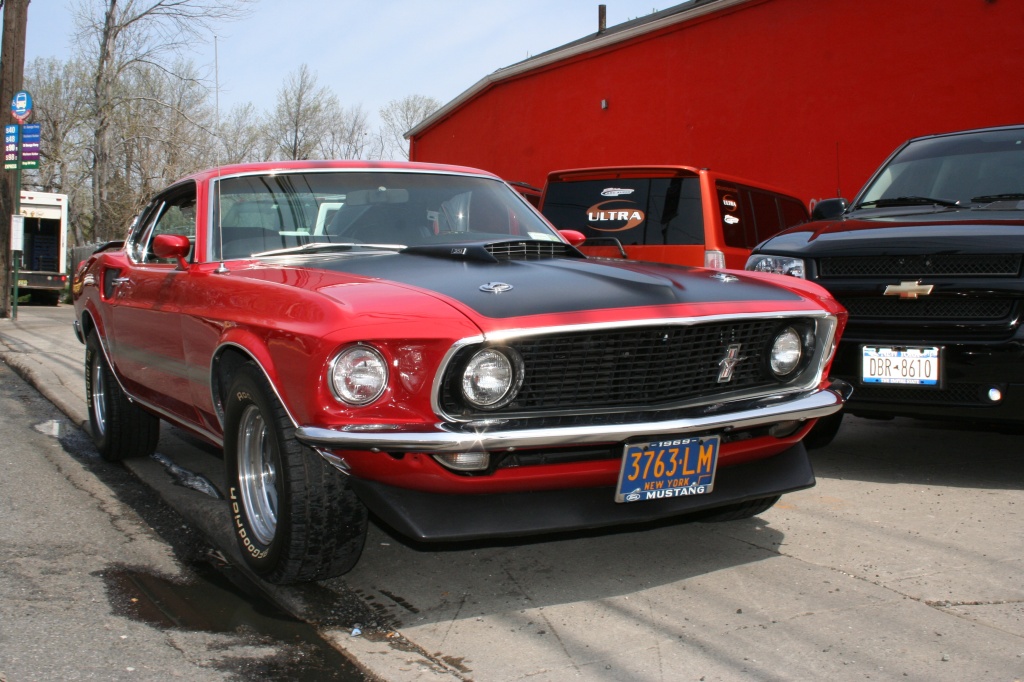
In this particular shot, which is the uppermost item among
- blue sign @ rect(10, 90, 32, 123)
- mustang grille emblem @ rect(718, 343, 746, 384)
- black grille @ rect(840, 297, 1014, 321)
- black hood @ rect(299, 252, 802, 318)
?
blue sign @ rect(10, 90, 32, 123)

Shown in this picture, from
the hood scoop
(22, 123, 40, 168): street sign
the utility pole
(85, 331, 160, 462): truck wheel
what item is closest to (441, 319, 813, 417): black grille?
the hood scoop

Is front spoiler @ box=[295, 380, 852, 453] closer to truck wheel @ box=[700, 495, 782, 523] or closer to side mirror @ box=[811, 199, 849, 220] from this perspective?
truck wheel @ box=[700, 495, 782, 523]

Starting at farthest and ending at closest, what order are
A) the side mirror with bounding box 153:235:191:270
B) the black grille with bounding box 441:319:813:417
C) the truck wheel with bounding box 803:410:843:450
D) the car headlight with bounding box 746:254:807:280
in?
the truck wheel with bounding box 803:410:843:450 < the car headlight with bounding box 746:254:807:280 < the side mirror with bounding box 153:235:191:270 < the black grille with bounding box 441:319:813:417

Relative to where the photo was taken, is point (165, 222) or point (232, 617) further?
point (165, 222)

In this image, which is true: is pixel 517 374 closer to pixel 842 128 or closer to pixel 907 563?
pixel 907 563

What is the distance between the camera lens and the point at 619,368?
3.16 meters

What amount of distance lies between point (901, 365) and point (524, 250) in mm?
1901

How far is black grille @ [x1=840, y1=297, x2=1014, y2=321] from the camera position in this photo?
4.49 meters

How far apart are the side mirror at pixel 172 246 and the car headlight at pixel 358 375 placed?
64.9 inches

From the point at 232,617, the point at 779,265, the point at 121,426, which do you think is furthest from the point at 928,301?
the point at 121,426

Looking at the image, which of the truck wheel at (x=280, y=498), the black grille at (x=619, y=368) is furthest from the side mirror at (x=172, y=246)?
the black grille at (x=619, y=368)

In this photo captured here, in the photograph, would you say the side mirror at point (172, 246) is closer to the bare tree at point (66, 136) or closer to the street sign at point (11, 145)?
the street sign at point (11, 145)

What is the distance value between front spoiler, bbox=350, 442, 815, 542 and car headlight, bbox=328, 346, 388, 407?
0.94 feet

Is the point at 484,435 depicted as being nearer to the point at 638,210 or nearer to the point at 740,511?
the point at 740,511
